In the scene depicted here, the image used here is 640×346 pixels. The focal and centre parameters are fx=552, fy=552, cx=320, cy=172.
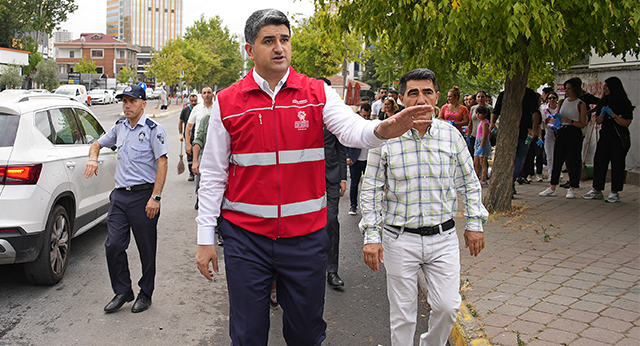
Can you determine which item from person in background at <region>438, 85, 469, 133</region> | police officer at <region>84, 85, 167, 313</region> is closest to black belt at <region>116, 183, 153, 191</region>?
police officer at <region>84, 85, 167, 313</region>

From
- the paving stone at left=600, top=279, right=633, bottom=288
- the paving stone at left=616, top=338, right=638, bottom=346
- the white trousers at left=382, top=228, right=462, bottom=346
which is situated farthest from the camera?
the paving stone at left=600, top=279, right=633, bottom=288

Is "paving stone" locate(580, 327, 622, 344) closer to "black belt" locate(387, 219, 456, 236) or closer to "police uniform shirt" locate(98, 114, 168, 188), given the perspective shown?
"black belt" locate(387, 219, 456, 236)

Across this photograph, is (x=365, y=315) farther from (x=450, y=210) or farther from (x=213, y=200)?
(x=213, y=200)

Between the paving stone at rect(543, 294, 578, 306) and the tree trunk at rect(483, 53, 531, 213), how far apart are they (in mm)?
3558

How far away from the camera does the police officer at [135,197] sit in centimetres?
479

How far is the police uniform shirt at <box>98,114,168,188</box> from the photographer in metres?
4.86

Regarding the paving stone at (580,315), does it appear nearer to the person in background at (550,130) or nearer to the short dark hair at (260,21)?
the short dark hair at (260,21)

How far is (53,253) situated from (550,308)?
4.58 metres

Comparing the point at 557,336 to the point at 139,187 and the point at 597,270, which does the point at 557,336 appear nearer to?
the point at 597,270

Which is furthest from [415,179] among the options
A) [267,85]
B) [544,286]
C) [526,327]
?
[544,286]

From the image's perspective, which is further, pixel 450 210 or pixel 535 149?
pixel 535 149

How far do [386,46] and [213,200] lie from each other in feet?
20.6

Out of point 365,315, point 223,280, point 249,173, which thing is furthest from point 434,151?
point 223,280

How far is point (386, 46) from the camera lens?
28.1 ft
